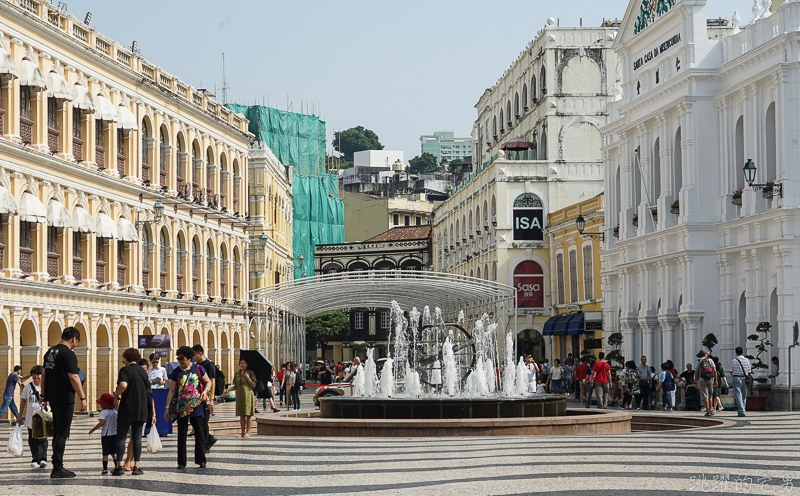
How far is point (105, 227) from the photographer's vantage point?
37.7m

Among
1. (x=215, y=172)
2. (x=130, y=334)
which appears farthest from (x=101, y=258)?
(x=215, y=172)

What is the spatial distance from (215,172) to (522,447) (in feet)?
117

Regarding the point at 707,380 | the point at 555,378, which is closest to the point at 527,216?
the point at 555,378

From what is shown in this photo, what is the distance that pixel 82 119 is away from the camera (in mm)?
37219

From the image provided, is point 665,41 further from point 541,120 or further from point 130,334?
point 541,120

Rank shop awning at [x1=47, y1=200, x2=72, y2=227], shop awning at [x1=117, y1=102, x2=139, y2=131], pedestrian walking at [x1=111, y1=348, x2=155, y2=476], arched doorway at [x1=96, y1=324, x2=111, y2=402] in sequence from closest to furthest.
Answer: pedestrian walking at [x1=111, y1=348, x2=155, y2=476]
shop awning at [x1=47, y1=200, x2=72, y2=227]
arched doorway at [x1=96, y1=324, x2=111, y2=402]
shop awning at [x1=117, y1=102, x2=139, y2=131]

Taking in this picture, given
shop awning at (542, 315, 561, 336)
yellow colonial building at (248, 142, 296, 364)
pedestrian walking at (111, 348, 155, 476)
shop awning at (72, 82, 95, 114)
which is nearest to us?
pedestrian walking at (111, 348, 155, 476)

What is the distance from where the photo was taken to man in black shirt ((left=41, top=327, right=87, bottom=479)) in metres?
13.7

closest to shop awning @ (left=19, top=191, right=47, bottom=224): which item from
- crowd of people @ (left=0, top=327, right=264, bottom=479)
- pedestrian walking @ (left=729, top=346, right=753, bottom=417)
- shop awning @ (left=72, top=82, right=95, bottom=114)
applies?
shop awning @ (left=72, top=82, right=95, bottom=114)

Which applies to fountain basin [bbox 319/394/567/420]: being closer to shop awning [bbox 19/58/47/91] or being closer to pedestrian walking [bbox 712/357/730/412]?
pedestrian walking [bbox 712/357/730/412]

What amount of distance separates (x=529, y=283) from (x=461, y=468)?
50.0 m

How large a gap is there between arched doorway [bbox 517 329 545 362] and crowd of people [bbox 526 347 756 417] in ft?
81.8

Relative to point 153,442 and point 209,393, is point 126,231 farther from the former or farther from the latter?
point 153,442

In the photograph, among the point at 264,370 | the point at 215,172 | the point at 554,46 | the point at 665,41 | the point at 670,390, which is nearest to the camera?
the point at 264,370
